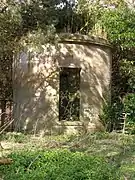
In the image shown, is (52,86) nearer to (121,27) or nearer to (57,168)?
(121,27)

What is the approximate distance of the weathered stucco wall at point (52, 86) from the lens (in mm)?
13062

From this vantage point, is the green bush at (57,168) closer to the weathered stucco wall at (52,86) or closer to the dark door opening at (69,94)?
the weathered stucco wall at (52,86)

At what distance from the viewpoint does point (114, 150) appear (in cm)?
897

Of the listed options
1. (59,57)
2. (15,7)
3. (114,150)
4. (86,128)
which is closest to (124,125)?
(86,128)

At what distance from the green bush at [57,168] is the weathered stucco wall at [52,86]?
18.7 ft

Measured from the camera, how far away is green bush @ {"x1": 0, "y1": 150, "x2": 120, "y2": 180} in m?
5.94

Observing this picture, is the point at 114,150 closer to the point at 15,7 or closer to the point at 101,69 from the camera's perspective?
the point at 15,7

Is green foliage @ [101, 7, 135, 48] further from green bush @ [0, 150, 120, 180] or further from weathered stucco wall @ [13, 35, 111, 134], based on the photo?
green bush @ [0, 150, 120, 180]

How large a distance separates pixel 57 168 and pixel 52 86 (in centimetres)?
700

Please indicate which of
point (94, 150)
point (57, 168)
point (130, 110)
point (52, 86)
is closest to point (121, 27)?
point (130, 110)

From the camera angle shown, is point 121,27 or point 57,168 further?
point 121,27

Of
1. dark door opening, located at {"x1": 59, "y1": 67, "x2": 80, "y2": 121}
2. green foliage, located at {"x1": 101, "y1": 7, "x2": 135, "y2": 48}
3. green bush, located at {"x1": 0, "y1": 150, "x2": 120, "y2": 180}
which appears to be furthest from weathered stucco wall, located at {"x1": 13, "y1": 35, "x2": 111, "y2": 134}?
green bush, located at {"x1": 0, "y1": 150, "x2": 120, "y2": 180}

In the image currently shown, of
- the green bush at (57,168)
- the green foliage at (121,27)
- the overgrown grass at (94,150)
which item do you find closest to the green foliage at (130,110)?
the overgrown grass at (94,150)

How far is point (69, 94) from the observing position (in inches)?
547
